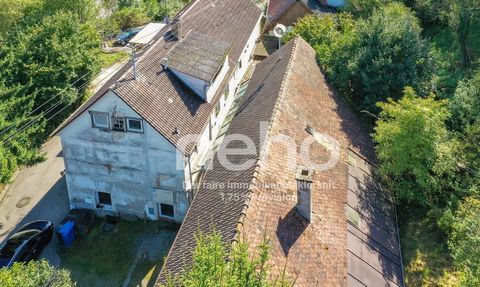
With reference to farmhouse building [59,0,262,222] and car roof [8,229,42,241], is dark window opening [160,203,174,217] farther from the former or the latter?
car roof [8,229,42,241]

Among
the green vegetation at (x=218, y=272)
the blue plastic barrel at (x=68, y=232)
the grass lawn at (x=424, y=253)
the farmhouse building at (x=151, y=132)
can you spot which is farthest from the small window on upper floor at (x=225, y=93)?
the green vegetation at (x=218, y=272)

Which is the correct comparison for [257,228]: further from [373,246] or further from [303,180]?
[373,246]

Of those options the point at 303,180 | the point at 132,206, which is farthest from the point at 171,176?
the point at 303,180

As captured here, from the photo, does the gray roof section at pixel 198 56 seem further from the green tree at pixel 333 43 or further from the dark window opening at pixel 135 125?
the green tree at pixel 333 43

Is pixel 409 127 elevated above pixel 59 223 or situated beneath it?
elevated above

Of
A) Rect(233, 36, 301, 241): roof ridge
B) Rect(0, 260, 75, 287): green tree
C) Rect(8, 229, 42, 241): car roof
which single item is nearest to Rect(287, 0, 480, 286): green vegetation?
Rect(233, 36, 301, 241): roof ridge
